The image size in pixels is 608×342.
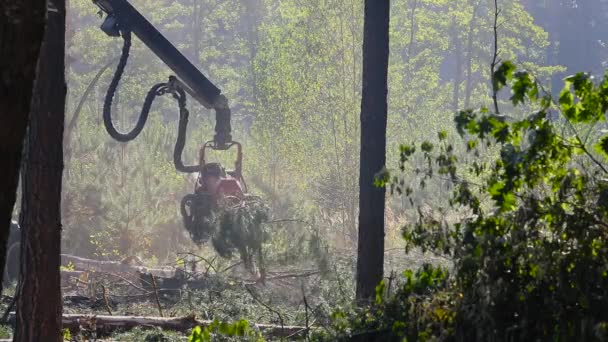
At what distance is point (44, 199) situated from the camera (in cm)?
854

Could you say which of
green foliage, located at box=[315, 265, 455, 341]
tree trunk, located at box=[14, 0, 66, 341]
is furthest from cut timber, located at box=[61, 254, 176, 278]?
green foliage, located at box=[315, 265, 455, 341]

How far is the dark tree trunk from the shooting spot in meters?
10.5

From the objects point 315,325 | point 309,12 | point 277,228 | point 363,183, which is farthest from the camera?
point 309,12

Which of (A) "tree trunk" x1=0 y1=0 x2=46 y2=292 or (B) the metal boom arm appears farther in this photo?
(B) the metal boom arm

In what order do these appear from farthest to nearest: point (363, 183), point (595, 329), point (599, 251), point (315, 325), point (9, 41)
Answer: point (363, 183) < point (315, 325) < point (599, 251) < point (595, 329) < point (9, 41)

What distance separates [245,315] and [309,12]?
61.1 ft

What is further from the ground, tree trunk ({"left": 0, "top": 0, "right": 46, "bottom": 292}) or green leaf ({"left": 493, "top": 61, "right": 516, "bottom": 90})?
green leaf ({"left": 493, "top": 61, "right": 516, "bottom": 90})

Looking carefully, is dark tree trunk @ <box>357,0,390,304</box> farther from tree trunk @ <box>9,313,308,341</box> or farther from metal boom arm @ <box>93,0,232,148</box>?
metal boom arm @ <box>93,0,232,148</box>

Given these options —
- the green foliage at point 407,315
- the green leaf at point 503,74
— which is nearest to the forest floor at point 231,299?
the green foliage at point 407,315

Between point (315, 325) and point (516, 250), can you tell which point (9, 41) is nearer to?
point (516, 250)

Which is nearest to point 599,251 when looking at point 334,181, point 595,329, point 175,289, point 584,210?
point 584,210

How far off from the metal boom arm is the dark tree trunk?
234 inches

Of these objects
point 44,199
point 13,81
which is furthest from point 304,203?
point 13,81

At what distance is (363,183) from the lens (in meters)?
10.7
